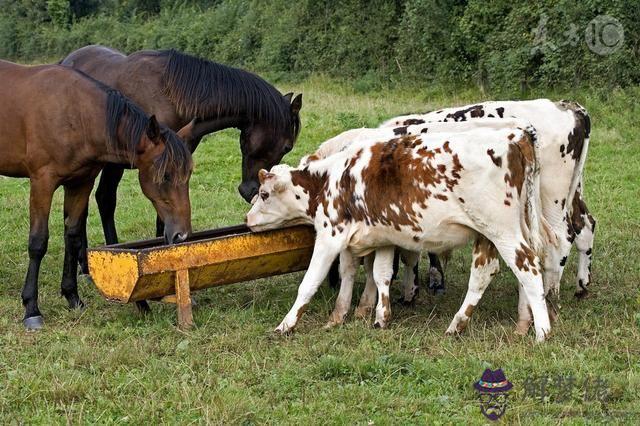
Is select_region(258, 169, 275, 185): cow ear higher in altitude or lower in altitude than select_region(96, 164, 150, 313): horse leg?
higher

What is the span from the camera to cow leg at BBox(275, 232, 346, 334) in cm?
707

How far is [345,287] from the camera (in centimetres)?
752

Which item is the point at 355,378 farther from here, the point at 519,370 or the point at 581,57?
the point at 581,57

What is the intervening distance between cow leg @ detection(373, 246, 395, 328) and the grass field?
0.13 metres

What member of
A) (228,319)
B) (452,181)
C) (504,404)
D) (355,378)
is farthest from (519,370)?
(228,319)

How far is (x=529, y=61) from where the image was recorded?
19.8 metres

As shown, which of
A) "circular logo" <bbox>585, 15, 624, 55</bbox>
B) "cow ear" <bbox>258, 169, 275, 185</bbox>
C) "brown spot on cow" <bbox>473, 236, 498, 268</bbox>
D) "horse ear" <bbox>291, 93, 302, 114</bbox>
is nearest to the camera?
"brown spot on cow" <bbox>473, 236, 498, 268</bbox>

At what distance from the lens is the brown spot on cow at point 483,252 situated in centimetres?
689

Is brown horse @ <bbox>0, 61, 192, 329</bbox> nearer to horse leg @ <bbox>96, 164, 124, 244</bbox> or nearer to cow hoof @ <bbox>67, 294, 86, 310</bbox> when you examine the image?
cow hoof @ <bbox>67, 294, 86, 310</bbox>

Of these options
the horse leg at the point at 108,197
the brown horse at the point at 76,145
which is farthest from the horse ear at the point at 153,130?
the horse leg at the point at 108,197

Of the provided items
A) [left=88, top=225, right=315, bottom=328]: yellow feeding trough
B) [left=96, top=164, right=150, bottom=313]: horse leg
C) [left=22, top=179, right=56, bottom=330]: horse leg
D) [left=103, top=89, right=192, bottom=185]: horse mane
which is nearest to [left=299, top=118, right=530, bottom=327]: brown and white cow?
[left=88, top=225, right=315, bottom=328]: yellow feeding trough

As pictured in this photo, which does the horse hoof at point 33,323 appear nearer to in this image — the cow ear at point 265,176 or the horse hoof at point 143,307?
the horse hoof at point 143,307

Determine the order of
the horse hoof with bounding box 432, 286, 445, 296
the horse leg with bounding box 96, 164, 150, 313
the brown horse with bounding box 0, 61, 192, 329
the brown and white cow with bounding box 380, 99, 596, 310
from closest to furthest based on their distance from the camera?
1. the brown horse with bounding box 0, 61, 192, 329
2. the brown and white cow with bounding box 380, 99, 596, 310
3. the horse hoof with bounding box 432, 286, 445, 296
4. the horse leg with bounding box 96, 164, 150, 313

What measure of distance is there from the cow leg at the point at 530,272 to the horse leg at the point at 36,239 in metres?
3.61
